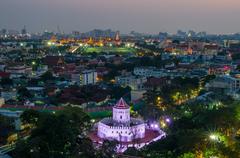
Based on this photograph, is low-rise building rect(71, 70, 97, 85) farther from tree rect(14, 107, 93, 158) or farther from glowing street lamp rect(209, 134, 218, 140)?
glowing street lamp rect(209, 134, 218, 140)

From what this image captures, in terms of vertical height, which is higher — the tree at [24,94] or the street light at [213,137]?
the street light at [213,137]

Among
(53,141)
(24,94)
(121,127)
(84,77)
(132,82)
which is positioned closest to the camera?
(53,141)

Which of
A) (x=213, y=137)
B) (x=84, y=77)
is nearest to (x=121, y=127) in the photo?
(x=213, y=137)

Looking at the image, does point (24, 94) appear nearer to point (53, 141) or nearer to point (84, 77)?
point (84, 77)

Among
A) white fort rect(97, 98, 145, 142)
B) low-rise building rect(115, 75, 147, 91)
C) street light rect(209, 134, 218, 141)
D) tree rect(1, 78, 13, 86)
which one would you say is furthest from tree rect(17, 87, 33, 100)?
street light rect(209, 134, 218, 141)

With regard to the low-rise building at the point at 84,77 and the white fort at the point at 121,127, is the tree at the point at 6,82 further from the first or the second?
the white fort at the point at 121,127

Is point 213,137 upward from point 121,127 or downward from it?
upward

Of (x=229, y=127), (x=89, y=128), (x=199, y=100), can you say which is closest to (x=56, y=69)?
(x=199, y=100)

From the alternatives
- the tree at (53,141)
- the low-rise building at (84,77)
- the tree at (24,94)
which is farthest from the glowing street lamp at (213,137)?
the low-rise building at (84,77)
